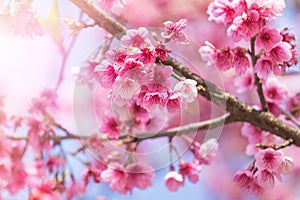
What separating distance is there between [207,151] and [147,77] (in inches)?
32.3

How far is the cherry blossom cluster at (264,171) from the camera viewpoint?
1.52m

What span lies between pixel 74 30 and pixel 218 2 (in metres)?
0.50

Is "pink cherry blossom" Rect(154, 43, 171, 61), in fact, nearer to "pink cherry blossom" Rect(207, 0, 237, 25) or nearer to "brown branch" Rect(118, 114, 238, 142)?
"pink cherry blossom" Rect(207, 0, 237, 25)

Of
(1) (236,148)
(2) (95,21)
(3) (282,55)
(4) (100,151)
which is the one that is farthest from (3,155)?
(1) (236,148)

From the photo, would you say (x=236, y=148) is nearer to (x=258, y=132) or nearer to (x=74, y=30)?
(x=258, y=132)

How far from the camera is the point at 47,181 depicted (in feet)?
7.75

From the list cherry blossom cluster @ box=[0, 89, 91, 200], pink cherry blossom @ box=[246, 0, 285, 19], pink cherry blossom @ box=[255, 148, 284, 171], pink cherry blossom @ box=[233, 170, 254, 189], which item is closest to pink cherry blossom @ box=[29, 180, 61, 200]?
cherry blossom cluster @ box=[0, 89, 91, 200]

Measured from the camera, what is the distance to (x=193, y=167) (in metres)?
2.14

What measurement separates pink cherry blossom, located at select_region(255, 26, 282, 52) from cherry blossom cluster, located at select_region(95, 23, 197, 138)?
29 cm

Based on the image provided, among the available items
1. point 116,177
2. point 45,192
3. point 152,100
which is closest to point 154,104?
point 152,100

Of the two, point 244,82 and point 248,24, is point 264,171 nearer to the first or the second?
Answer: point 248,24

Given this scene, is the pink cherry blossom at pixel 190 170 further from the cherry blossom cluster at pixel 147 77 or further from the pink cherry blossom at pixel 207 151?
the cherry blossom cluster at pixel 147 77

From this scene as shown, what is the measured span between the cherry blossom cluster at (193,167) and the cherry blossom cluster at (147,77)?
668 millimetres

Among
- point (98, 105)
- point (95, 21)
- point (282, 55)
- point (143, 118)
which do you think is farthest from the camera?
point (98, 105)
